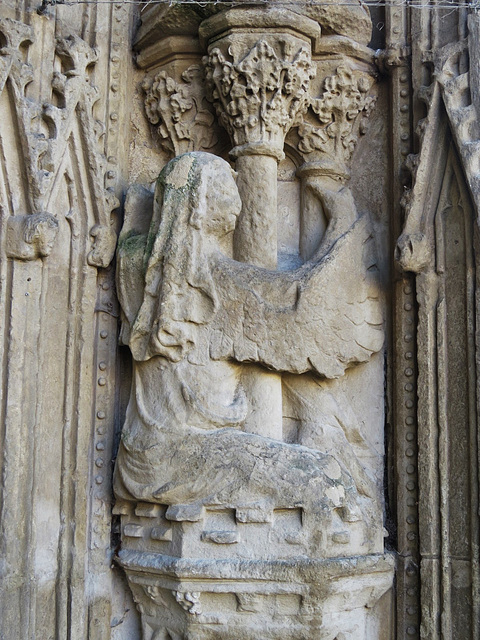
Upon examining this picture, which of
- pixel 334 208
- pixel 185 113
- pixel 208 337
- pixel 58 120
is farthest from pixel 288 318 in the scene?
pixel 58 120

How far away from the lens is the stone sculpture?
459 cm

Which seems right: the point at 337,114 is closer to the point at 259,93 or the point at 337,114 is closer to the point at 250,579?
the point at 259,93

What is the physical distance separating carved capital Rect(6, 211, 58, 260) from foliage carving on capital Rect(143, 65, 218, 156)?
1220 millimetres

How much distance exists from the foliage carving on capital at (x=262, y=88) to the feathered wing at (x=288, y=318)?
34.5 inches

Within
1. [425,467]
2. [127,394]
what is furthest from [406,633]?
[127,394]

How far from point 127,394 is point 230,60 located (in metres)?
2.08

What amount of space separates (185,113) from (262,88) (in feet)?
1.97

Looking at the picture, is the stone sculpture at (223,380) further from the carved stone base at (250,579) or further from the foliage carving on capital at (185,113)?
the foliage carving on capital at (185,113)

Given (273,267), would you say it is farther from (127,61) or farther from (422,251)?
(127,61)

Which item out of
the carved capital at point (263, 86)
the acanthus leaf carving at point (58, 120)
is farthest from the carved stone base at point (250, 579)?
the carved capital at point (263, 86)

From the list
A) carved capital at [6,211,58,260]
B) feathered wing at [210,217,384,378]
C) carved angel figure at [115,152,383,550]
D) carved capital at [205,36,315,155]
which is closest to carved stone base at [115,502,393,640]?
carved angel figure at [115,152,383,550]

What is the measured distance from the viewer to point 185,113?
5.63 metres

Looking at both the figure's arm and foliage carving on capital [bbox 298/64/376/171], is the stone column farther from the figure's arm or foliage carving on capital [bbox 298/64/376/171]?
the figure's arm

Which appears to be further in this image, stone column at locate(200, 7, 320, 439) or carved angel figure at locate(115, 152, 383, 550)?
stone column at locate(200, 7, 320, 439)
